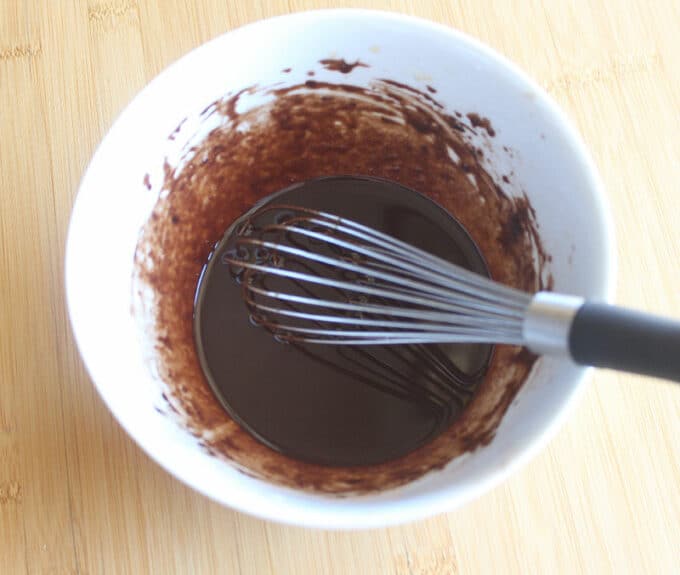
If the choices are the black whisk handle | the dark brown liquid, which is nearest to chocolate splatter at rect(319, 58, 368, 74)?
the dark brown liquid

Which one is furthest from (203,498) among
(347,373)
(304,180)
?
(304,180)

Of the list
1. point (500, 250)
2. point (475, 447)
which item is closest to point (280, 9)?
point (500, 250)

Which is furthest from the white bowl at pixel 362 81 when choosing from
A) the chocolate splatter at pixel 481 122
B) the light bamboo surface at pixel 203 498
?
the light bamboo surface at pixel 203 498

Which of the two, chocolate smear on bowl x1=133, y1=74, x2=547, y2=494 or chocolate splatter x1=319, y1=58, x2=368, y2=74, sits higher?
chocolate splatter x1=319, y1=58, x2=368, y2=74

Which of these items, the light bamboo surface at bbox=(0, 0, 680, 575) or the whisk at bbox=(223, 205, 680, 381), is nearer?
the whisk at bbox=(223, 205, 680, 381)

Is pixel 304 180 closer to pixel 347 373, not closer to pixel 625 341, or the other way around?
pixel 347 373

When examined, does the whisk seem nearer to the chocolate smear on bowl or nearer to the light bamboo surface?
the chocolate smear on bowl
